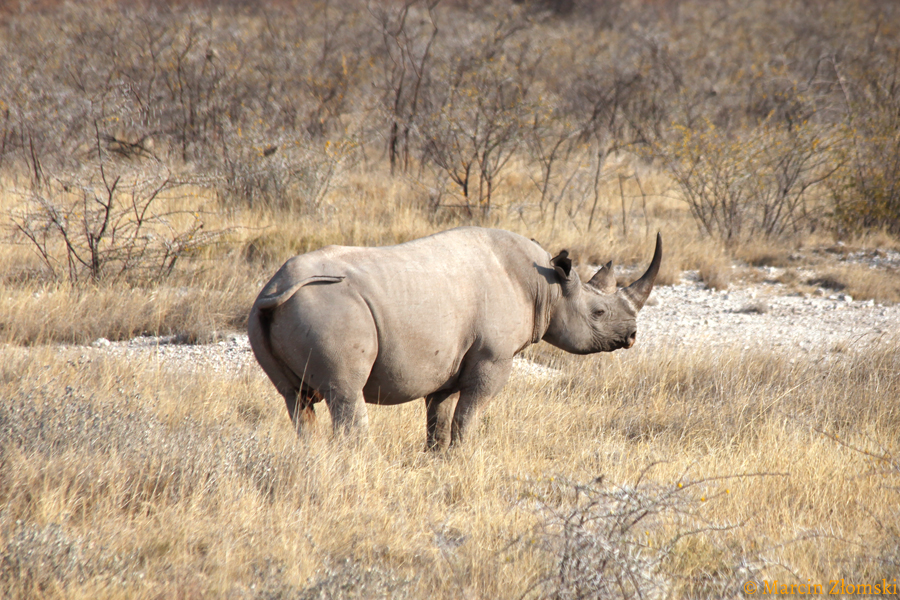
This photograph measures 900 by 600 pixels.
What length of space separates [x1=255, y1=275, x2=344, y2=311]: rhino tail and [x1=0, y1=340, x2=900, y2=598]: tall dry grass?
2.94 feet

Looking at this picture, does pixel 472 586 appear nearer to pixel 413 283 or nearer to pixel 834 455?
pixel 413 283

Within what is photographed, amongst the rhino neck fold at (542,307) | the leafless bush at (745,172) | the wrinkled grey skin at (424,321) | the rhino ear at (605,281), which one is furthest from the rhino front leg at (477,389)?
the leafless bush at (745,172)

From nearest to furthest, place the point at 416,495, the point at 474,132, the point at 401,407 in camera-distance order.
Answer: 1. the point at 416,495
2. the point at 401,407
3. the point at 474,132

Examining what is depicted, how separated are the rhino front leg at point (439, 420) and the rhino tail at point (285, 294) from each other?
1331 millimetres

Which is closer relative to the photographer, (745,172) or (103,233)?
(103,233)

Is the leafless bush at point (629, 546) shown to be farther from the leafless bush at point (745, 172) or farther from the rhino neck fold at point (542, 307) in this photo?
the leafless bush at point (745, 172)

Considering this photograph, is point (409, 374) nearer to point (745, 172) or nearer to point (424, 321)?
point (424, 321)

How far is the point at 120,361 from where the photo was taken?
20.7 ft

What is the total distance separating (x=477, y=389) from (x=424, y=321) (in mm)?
671

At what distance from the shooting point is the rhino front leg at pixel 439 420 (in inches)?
198

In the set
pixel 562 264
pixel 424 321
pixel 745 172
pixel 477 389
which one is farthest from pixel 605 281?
pixel 745 172

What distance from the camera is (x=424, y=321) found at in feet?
13.9

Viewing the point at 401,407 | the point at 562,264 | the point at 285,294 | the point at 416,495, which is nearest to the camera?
the point at 285,294

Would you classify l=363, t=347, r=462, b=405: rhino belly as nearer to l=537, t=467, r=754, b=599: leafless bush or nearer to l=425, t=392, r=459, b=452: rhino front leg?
l=425, t=392, r=459, b=452: rhino front leg
